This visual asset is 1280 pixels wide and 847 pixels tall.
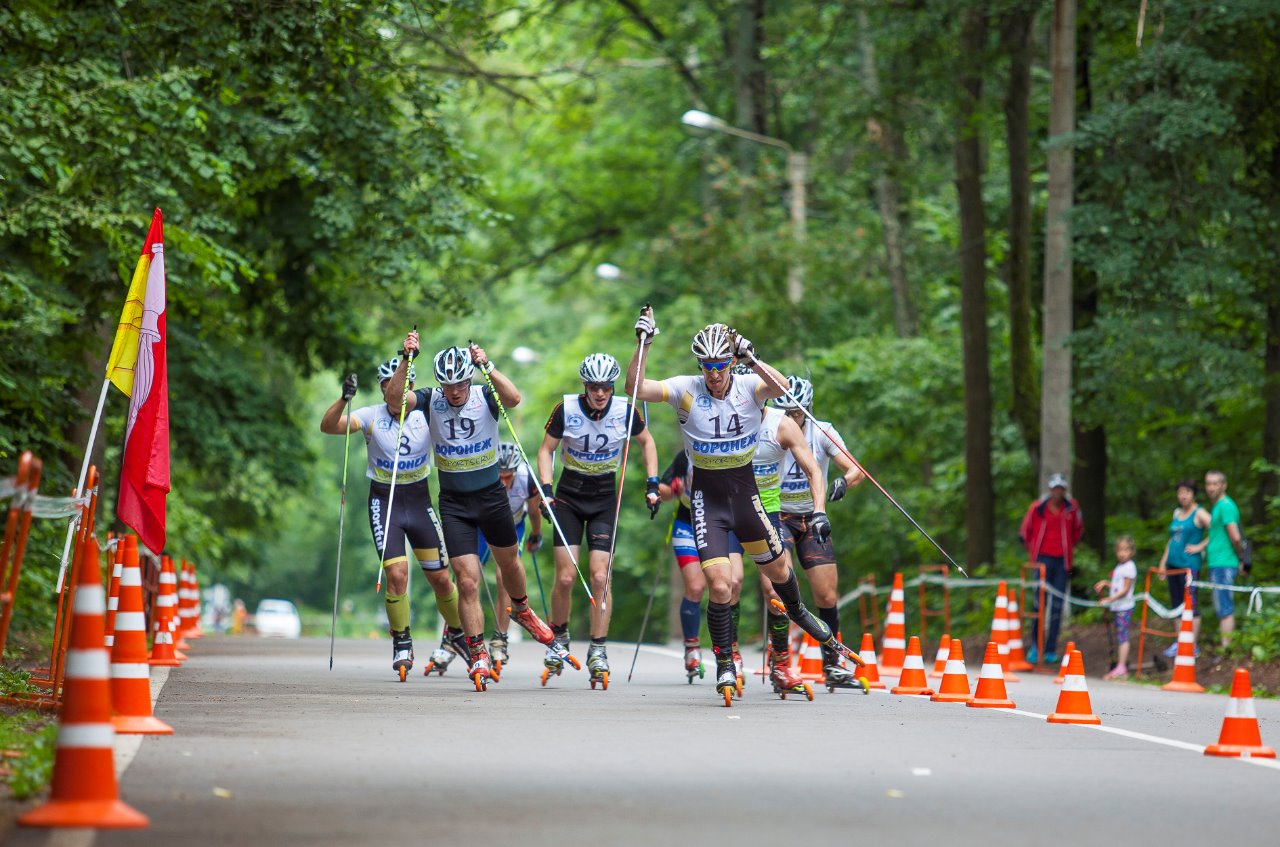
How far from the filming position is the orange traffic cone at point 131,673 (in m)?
9.88

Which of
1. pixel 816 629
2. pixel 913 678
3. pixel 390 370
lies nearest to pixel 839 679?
pixel 913 678

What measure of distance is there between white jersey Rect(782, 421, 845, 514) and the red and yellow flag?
15.6 ft

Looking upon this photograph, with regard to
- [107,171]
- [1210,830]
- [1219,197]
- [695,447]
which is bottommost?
[1210,830]

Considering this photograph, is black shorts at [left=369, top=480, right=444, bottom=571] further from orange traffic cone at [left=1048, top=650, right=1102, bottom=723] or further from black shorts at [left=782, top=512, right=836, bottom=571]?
orange traffic cone at [left=1048, top=650, right=1102, bottom=723]

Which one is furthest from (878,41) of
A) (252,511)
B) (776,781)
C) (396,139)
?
(776,781)

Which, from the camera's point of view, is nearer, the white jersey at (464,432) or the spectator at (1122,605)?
the white jersey at (464,432)

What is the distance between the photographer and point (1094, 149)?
24234 millimetres

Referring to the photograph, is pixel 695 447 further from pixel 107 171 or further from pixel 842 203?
pixel 842 203

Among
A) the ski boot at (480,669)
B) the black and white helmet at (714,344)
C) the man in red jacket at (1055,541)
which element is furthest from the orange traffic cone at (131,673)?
the man in red jacket at (1055,541)

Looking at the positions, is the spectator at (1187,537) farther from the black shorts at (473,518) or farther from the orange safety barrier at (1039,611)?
the black shorts at (473,518)

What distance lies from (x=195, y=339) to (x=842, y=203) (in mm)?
15137

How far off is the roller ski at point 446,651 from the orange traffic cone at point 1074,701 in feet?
16.0

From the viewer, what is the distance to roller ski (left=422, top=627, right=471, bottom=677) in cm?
1577

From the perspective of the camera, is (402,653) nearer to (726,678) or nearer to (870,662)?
(726,678)
